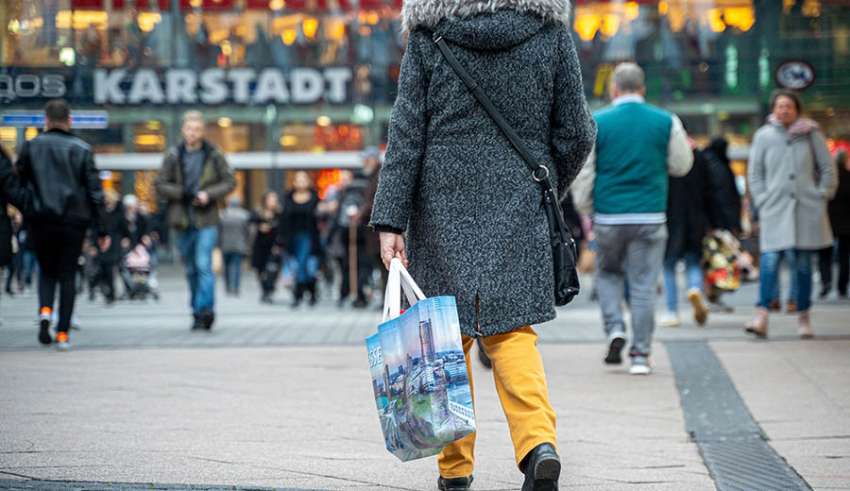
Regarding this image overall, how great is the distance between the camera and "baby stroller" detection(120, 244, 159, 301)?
20.0 m

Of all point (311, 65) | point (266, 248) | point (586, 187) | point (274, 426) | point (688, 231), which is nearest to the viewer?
point (274, 426)

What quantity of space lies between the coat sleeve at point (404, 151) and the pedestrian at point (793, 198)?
6166 millimetres

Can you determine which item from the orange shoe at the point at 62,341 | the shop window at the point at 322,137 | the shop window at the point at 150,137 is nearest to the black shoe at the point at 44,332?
the orange shoe at the point at 62,341

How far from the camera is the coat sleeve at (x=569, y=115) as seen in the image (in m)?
4.65

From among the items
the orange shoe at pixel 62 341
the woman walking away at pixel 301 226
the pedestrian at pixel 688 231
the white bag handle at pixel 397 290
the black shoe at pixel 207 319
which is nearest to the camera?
the white bag handle at pixel 397 290

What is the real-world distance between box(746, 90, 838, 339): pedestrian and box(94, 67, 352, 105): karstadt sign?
78.5 feet

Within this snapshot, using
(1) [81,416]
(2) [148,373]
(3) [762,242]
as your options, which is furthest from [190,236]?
(1) [81,416]

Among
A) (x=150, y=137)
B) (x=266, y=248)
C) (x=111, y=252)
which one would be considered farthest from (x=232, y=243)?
(x=150, y=137)

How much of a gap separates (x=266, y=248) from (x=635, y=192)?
1288 cm

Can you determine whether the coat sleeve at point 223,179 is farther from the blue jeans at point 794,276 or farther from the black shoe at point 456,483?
the black shoe at point 456,483

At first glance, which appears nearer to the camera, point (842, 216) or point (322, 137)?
point (842, 216)

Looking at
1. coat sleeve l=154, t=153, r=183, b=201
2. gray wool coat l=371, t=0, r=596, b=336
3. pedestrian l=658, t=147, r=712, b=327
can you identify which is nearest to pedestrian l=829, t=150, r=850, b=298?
pedestrian l=658, t=147, r=712, b=327

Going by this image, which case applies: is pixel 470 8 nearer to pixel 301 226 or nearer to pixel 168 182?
pixel 168 182

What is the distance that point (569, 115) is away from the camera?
4668 mm
